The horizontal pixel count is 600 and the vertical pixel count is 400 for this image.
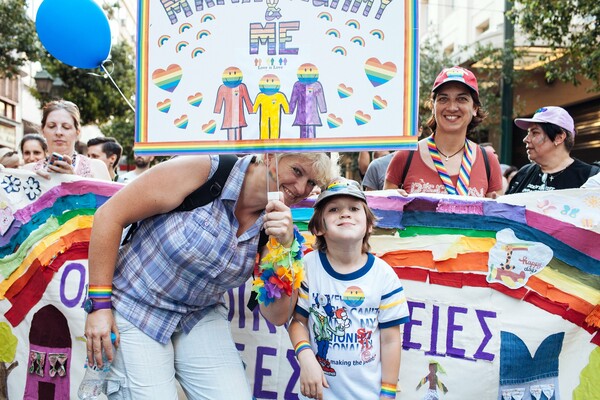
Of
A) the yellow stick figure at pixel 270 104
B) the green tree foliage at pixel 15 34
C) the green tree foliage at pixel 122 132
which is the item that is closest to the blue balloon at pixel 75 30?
the yellow stick figure at pixel 270 104

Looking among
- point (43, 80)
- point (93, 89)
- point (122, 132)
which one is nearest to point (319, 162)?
point (43, 80)

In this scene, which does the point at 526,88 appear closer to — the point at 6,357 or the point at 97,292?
the point at 6,357

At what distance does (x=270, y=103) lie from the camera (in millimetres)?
2229

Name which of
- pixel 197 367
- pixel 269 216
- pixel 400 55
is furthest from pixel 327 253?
pixel 400 55

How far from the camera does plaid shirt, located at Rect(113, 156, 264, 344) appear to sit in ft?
7.25

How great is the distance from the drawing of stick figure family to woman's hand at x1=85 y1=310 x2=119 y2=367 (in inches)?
30.6

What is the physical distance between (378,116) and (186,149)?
2.29ft

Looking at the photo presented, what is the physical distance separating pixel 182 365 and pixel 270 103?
1065 millimetres

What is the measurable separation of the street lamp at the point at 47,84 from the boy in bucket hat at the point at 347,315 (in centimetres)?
795

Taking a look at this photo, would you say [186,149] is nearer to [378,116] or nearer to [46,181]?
[378,116]

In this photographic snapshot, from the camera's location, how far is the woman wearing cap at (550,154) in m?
3.71

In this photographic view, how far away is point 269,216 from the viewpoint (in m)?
2.10

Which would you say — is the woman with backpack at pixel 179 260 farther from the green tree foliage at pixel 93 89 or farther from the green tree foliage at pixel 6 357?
the green tree foliage at pixel 93 89

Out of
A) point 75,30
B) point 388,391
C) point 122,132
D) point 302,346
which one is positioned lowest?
point 388,391
